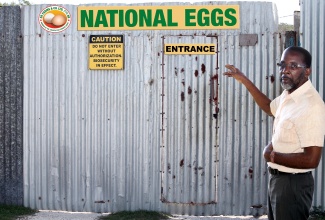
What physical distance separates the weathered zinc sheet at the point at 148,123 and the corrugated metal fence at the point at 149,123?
13 millimetres

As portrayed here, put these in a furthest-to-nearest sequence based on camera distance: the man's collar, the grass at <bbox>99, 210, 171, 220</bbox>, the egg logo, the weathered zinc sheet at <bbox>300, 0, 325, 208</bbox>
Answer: the egg logo, the grass at <bbox>99, 210, 171, 220</bbox>, the weathered zinc sheet at <bbox>300, 0, 325, 208</bbox>, the man's collar

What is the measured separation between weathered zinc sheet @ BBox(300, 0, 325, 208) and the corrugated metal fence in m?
0.35

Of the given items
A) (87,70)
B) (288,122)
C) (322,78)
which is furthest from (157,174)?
(288,122)

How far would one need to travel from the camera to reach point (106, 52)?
6066 mm

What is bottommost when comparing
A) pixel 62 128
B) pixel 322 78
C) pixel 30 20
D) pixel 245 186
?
pixel 245 186

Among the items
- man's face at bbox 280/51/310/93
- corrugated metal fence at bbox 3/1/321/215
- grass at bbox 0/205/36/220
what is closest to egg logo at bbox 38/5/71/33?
corrugated metal fence at bbox 3/1/321/215

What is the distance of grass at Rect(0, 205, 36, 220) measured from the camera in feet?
19.3

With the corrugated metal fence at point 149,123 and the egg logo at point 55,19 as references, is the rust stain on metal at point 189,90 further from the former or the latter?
the egg logo at point 55,19

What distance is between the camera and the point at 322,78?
5691 mm

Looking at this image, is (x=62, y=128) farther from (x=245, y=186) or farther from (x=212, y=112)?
(x=245, y=186)

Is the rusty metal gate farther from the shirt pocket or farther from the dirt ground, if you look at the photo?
the shirt pocket

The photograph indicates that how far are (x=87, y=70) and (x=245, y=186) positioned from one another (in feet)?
8.12

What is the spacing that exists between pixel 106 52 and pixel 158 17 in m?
0.79

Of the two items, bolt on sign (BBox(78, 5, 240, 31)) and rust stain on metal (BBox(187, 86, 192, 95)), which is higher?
bolt on sign (BBox(78, 5, 240, 31))
